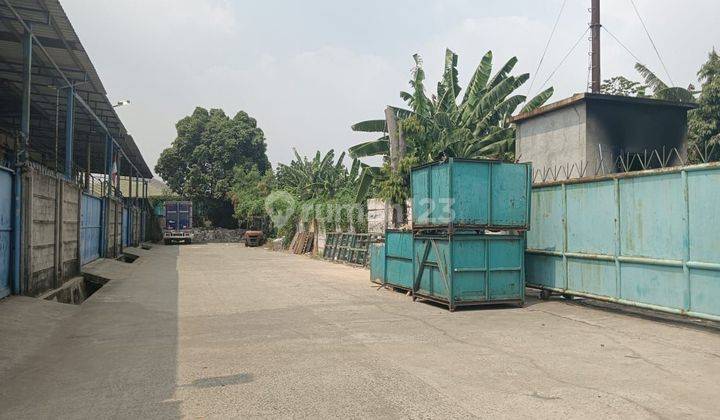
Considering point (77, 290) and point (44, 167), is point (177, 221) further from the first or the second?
point (77, 290)

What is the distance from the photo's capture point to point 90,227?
17391 mm

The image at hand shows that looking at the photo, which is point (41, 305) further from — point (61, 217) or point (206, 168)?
point (206, 168)

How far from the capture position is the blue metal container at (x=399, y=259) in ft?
40.2

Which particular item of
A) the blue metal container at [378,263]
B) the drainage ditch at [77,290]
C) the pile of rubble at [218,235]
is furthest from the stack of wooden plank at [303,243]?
the pile of rubble at [218,235]

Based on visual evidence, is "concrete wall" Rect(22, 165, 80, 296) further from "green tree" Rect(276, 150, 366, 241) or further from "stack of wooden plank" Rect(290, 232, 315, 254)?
"stack of wooden plank" Rect(290, 232, 315, 254)

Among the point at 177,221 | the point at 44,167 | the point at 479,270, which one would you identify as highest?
the point at 44,167

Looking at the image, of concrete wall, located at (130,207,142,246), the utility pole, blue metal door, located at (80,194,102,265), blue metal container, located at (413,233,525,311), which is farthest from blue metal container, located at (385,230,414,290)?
concrete wall, located at (130,207,142,246)

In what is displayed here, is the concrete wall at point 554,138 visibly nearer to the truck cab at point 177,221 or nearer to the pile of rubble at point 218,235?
the truck cab at point 177,221

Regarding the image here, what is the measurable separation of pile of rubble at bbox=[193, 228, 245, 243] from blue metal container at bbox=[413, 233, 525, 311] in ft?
127

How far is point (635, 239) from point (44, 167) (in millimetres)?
16195

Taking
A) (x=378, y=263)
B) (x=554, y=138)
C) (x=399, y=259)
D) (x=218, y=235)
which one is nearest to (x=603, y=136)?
(x=554, y=138)

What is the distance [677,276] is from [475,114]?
34.6 feet

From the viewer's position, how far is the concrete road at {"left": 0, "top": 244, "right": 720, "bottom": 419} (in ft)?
15.2

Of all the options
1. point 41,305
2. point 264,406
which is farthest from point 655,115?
point 41,305
